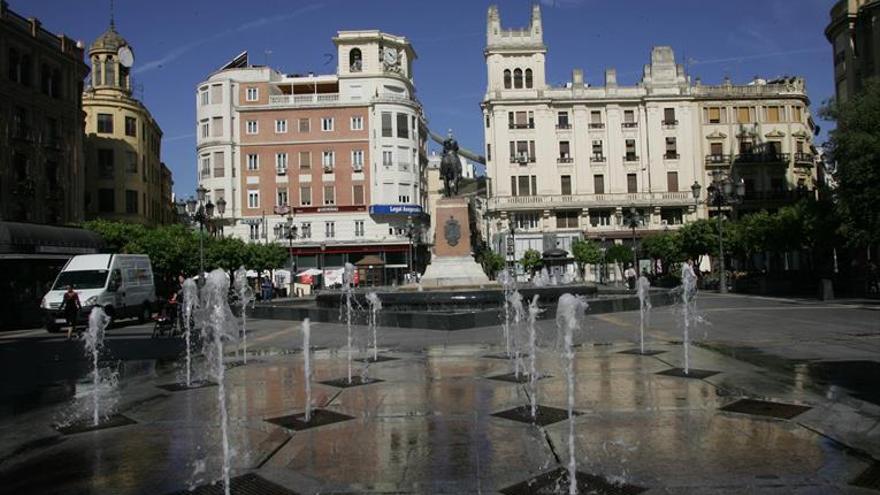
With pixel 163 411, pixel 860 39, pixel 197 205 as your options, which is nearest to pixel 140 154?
pixel 197 205

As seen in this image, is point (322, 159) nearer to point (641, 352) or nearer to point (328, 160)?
point (328, 160)

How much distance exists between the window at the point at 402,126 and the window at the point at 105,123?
2344cm

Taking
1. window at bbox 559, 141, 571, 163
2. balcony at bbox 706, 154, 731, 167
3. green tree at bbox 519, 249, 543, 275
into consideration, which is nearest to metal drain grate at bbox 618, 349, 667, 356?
green tree at bbox 519, 249, 543, 275

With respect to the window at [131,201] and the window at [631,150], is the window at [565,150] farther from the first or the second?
the window at [131,201]

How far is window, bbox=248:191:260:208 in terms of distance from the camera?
6340 centimetres

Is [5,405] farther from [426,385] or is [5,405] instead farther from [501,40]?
[501,40]

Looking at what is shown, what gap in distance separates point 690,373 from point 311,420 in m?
5.20

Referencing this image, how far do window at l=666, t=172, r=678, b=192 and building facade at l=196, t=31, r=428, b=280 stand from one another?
75.0ft

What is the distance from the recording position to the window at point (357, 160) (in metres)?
63.2

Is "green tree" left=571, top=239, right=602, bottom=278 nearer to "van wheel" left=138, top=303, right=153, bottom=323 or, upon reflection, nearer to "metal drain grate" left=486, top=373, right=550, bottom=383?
"van wheel" left=138, top=303, right=153, bottom=323

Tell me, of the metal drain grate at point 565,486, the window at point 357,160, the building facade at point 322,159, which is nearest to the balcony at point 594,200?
the building facade at point 322,159

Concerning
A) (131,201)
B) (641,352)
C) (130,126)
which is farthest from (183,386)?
(130,126)

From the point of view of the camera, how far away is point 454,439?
6.29 meters

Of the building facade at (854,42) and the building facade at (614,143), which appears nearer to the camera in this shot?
the building facade at (854,42)
